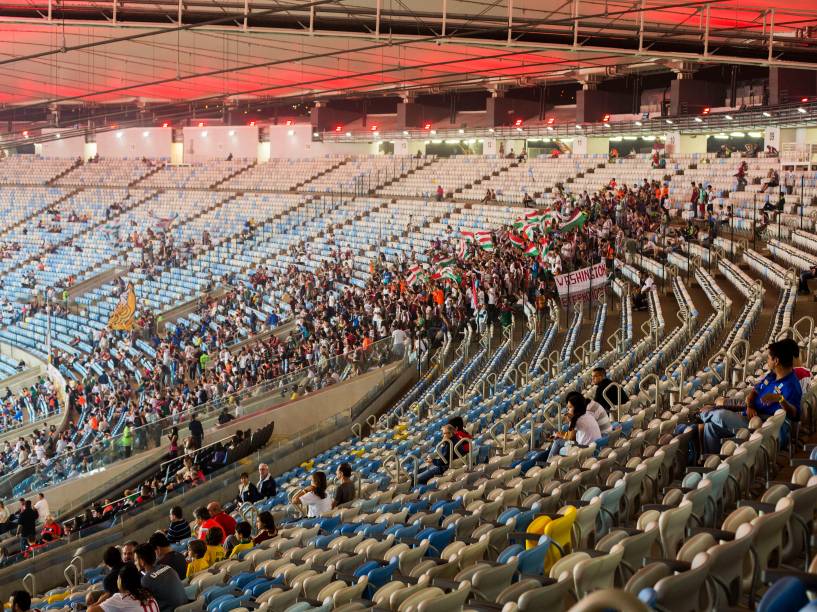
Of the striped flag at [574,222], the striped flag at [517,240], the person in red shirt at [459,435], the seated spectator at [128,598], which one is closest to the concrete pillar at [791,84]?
the striped flag at [574,222]

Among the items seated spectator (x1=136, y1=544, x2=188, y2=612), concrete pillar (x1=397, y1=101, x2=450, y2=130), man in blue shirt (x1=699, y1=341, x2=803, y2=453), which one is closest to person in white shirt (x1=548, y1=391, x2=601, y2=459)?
man in blue shirt (x1=699, y1=341, x2=803, y2=453)

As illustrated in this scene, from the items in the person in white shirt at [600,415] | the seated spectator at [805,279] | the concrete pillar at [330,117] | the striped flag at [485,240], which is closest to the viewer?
the person in white shirt at [600,415]

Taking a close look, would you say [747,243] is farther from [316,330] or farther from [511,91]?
[511,91]

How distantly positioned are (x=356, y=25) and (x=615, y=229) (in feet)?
22.5

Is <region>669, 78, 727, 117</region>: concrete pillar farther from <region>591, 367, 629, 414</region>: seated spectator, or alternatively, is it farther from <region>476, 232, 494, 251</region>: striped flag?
<region>591, 367, 629, 414</region>: seated spectator

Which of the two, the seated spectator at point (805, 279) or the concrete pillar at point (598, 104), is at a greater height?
the concrete pillar at point (598, 104)

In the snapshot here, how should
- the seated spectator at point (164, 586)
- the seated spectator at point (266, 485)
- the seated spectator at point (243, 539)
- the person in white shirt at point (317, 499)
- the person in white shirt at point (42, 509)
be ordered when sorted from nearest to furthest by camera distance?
the seated spectator at point (164, 586), the seated spectator at point (243, 539), the person in white shirt at point (317, 499), the seated spectator at point (266, 485), the person in white shirt at point (42, 509)

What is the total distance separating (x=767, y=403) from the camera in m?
6.79

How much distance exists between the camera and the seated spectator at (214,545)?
313 inches

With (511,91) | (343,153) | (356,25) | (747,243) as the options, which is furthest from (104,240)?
(747,243)

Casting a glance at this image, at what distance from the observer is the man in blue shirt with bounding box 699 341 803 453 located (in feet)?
21.7

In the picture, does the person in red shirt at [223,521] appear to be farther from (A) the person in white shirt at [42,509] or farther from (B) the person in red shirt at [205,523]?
(A) the person in white shirt at [42,509]

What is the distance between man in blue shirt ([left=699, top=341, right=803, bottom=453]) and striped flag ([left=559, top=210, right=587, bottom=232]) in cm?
1437

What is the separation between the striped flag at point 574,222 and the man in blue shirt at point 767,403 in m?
14.4
